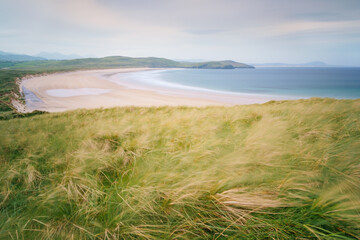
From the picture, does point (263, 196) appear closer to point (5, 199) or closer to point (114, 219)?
point (114, 219)

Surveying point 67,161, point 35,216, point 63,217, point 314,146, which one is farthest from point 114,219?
point 314,146

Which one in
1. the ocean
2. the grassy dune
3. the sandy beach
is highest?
the ocean

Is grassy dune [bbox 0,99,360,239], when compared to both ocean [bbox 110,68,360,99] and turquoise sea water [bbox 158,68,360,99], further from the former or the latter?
turquoise sea water [bbox 158,68,360,99]

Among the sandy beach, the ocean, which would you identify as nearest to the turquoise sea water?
the ocean

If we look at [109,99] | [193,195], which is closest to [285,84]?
[109,99]

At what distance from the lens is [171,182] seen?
4.18 ft

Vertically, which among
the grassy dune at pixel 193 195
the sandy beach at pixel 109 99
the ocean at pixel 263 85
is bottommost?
the sandy beach at pixel 109 99

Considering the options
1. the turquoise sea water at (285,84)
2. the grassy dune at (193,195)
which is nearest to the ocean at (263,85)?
the turquoise sea water at (285,84)

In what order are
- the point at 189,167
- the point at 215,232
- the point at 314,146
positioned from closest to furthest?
the point at 215,232 < the point at 189,167 < the point at 314,146

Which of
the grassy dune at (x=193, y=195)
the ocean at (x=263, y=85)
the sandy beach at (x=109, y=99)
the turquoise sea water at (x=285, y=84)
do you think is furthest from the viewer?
the turquoise sea water at (x=285, y=84)

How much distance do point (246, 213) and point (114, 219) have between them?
78 cm

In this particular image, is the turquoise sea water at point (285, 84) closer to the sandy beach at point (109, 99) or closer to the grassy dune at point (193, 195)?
the sandy beach at point (109, 99)

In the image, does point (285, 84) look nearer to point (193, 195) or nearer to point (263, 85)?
point (263, 85)

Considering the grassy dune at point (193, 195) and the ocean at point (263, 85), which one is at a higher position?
the ocean at point (263, 85)
